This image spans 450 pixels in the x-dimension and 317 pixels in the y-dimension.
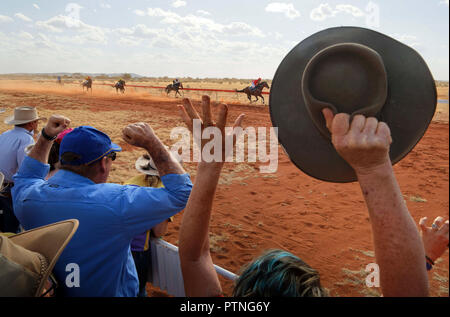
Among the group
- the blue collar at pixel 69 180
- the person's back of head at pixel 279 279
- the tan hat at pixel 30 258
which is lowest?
the tan hat at pixel 30 258

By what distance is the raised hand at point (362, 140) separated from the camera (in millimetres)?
711

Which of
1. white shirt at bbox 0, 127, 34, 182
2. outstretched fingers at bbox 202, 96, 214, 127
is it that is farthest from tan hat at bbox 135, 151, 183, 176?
outstretched fingers at bbox 202, 96, 214, 127

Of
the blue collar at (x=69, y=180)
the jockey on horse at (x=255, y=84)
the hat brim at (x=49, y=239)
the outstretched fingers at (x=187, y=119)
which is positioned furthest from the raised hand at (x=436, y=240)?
the jockey on horse at (x=255, y=84)

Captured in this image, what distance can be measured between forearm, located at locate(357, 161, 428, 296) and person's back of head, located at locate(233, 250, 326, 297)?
249 mm

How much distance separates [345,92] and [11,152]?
3.95m

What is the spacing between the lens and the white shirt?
354 cm

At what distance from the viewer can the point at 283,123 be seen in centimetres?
104

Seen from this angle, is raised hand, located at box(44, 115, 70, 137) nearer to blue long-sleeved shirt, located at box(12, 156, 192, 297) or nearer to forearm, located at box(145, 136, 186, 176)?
blue long-sleeved shirt, located at box(12, 156, 192, 297)

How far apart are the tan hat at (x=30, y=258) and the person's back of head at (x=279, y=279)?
2.55 ft

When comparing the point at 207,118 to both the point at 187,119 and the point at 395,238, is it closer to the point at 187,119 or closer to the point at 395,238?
the point at 187,119

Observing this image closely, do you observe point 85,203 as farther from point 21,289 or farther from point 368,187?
point 368,187

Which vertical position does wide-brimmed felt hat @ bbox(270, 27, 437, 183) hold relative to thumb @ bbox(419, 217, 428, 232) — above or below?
above

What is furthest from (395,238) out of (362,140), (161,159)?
(161,159)

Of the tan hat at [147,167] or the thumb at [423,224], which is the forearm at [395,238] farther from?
the tan hat at [147,167]
